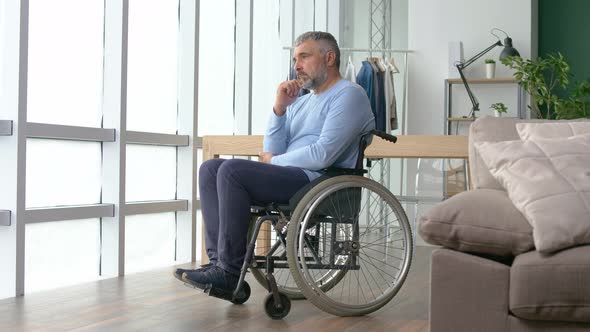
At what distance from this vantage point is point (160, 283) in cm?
399

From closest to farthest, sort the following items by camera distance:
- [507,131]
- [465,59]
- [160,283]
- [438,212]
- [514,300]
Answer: [514,300] → [438,212] → [507,131] → [160,283] → [465,59]

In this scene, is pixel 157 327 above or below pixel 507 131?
below

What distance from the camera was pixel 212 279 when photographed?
2883 mm

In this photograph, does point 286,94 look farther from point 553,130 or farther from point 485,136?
point 553,130

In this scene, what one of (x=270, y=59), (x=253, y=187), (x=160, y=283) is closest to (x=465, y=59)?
(x=270, y=59)

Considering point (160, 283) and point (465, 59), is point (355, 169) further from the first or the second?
point (465, 59)

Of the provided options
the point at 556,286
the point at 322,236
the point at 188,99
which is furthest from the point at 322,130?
the point at 188,99

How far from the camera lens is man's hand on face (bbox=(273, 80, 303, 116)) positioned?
3.17 m

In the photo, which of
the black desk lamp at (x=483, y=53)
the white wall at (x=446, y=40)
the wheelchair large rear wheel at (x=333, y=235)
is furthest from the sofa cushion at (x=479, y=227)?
the white wall at (x=446, y=40)

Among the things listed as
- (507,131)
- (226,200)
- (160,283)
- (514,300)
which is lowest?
(160,283)

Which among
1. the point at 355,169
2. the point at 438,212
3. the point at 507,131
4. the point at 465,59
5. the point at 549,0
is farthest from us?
the point at 549,0

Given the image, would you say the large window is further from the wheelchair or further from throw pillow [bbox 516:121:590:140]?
throw pillow [bbox 516:121:590:140]

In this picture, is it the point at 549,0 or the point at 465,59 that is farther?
the point at 549,0

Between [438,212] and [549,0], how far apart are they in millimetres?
6922
